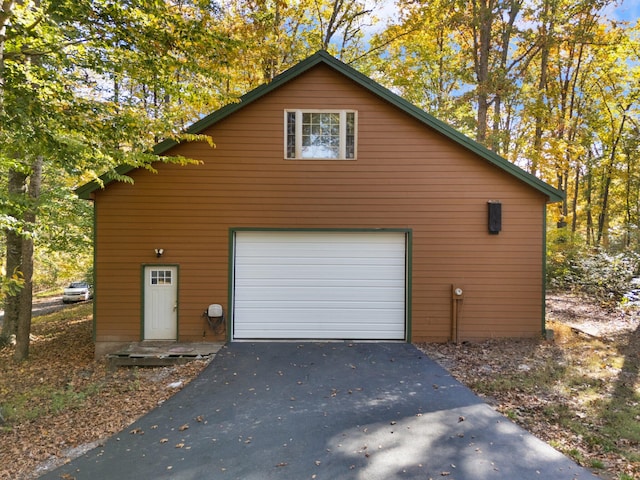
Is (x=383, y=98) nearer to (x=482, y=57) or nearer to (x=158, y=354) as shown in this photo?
(x=158, y=354)

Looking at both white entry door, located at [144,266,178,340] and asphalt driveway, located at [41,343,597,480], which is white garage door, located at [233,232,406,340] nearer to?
white entry door, located at [144,266,178,340]

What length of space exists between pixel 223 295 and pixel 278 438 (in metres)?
4.14

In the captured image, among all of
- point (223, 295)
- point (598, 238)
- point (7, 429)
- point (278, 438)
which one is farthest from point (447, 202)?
point (598, 238)

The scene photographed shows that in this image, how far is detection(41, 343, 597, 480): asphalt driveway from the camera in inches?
132

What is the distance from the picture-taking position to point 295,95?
25.1ft

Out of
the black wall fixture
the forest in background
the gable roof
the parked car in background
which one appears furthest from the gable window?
the parked car in background

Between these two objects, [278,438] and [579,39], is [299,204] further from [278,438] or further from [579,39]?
[579,39]

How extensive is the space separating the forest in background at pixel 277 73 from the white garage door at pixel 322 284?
8.66ft

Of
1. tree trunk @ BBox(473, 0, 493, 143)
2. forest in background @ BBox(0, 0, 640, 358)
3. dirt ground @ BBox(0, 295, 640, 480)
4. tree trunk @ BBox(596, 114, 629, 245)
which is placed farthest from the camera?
tree trunk @ BBox(596, 114, 629, 245)

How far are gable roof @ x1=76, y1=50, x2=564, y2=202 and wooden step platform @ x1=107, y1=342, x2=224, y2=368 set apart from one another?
131 inches

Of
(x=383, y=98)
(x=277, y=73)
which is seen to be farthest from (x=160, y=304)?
(x=277, y=73)

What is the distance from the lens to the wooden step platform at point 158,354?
6.60 meters

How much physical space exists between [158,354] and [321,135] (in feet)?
17.9

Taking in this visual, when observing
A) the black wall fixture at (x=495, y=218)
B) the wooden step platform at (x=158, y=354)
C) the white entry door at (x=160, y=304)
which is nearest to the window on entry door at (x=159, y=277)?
the white entry door at (x=160, y=304)
